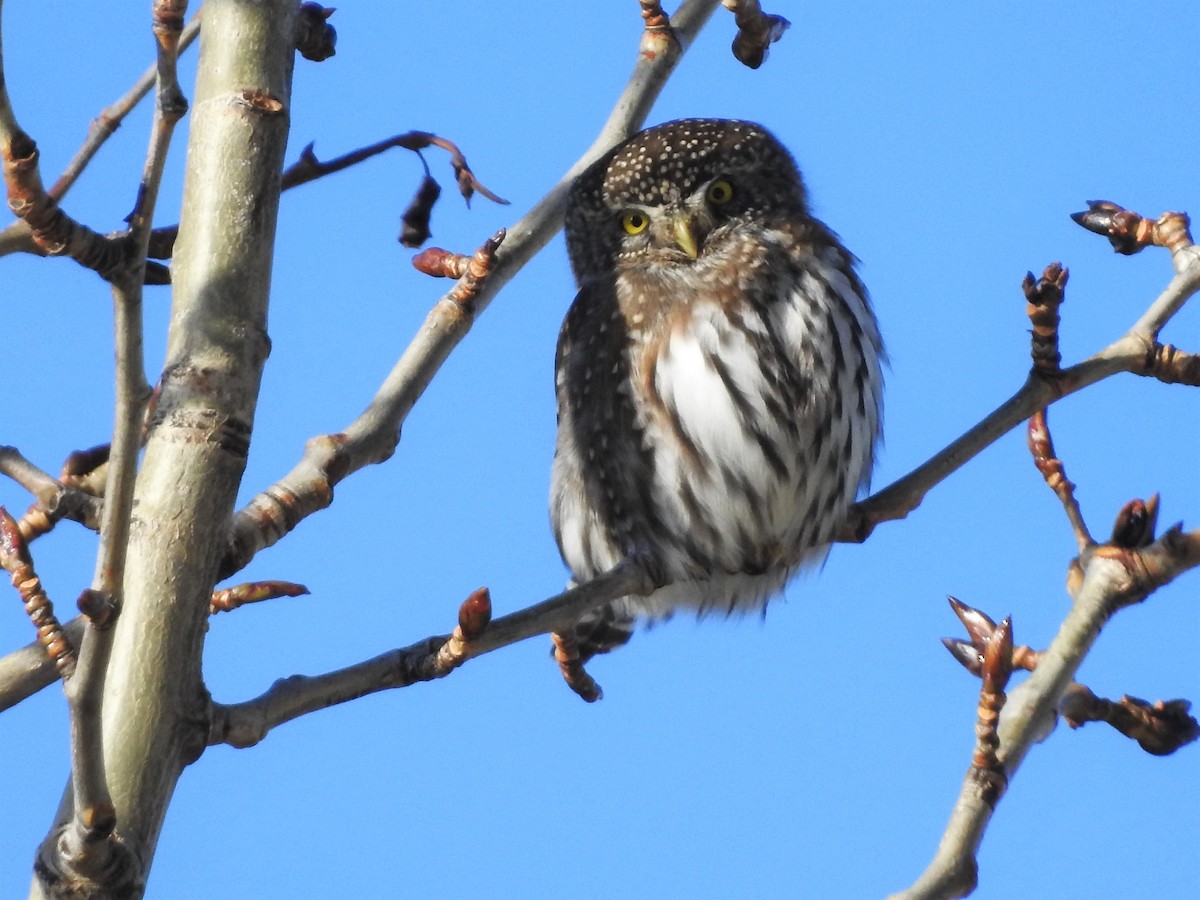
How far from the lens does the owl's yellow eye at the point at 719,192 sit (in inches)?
172

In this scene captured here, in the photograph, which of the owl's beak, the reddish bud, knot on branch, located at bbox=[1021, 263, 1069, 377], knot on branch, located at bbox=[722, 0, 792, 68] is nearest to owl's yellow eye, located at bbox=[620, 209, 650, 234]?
the owl's beak

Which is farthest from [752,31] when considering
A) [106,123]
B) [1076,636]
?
[1076,636]

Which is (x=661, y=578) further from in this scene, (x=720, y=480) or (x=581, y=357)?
(x=581, y=357)

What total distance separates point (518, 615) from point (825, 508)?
1547 millimetres

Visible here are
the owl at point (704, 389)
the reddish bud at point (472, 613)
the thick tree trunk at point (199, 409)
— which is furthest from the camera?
the owl at point (704, 389)

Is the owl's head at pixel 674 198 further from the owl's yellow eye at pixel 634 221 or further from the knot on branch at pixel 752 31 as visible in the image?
the knot on branch at pixel 752 31

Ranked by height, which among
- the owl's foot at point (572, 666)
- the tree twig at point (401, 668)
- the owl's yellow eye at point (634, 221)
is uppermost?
the owl's yellow eye at point (634, 221)

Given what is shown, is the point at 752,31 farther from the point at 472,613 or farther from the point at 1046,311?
the point at 472,613

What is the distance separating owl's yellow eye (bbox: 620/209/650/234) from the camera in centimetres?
432

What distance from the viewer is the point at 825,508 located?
3.88 metres

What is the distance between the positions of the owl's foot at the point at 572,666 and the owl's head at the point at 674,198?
117 centimetres

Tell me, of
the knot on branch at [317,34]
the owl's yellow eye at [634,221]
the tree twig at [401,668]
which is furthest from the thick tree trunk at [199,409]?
the owl's yellow eye at [634,221]

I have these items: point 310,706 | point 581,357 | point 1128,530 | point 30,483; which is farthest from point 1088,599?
point 581,357

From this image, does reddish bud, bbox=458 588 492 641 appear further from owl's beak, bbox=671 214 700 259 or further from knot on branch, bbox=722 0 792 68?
owl's beak, bbox=671 214 700 259
